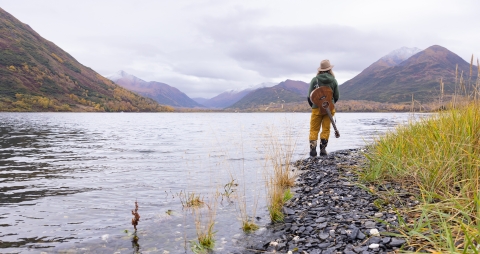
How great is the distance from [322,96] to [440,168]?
670cm

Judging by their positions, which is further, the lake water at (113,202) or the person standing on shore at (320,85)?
the person standing on shore at (320,85)

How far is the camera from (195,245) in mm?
5426

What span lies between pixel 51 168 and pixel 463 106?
13531 mm

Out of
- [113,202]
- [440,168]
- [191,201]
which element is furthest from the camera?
[113,202]

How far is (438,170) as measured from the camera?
5.47 metres

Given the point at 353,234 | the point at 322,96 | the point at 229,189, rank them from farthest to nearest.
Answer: the point at 322,96 < the point at 229,189 < the point at 353,234

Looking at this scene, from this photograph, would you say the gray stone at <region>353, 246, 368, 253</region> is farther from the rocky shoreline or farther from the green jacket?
the green jacket

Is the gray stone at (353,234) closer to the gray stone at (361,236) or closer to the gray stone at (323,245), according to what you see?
the gray stone at (361,236)

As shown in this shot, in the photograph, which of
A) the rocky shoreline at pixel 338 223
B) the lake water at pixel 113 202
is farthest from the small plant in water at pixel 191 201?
the rocky shoreline at pixel 338 223

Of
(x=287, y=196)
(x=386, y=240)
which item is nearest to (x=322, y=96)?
(x=287, y=196)

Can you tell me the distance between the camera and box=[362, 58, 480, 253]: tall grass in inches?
157

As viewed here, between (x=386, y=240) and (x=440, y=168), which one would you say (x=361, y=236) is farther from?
(x=440, y=168)

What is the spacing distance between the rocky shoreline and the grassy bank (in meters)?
0.28

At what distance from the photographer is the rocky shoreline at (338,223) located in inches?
169
